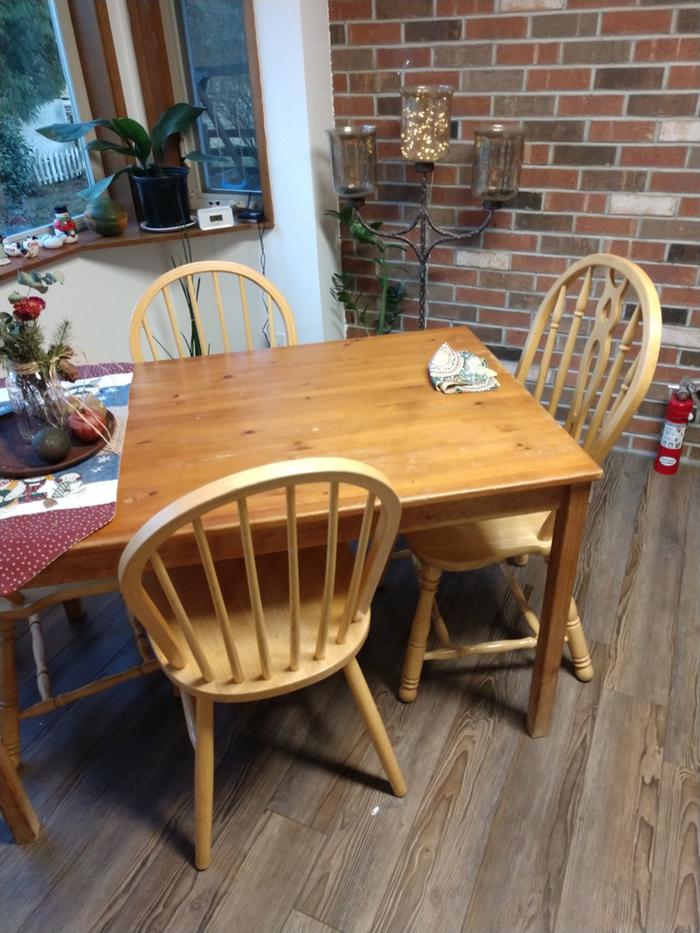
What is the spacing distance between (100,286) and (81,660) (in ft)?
4.49

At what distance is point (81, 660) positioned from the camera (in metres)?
1.74

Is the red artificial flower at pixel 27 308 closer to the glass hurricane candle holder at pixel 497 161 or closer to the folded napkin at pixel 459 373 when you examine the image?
the folded napkin at pixel 459 373

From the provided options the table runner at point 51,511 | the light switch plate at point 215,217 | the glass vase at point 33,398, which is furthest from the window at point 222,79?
the table runner at point 51,511

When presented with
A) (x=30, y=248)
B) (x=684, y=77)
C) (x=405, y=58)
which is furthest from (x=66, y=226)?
(x=684, y=77)

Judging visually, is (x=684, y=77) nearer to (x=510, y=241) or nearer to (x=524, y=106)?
(x=524, y=106)

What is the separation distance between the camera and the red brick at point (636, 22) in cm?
190

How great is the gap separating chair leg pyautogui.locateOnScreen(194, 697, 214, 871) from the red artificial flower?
752 mm

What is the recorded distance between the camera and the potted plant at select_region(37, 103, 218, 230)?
223cm

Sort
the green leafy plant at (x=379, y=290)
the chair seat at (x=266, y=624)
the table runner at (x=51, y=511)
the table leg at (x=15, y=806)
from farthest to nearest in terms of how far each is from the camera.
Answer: the green leafy plant at (x=379, y=290) < the table leg at (x=15, y=806) < the chair seat at (x=266, y=624) < the table runner at (x=51, y=511)

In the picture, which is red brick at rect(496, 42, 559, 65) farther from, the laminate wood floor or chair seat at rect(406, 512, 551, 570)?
the laminate wood floor

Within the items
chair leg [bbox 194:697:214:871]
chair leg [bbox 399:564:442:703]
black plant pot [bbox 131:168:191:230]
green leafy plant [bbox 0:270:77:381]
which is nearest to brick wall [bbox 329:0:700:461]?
black plant pot [bbox 131:168:191:230]

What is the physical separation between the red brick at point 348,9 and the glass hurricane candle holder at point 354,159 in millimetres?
428

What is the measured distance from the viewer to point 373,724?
1313mm

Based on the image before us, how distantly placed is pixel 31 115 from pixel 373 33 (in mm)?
1214
